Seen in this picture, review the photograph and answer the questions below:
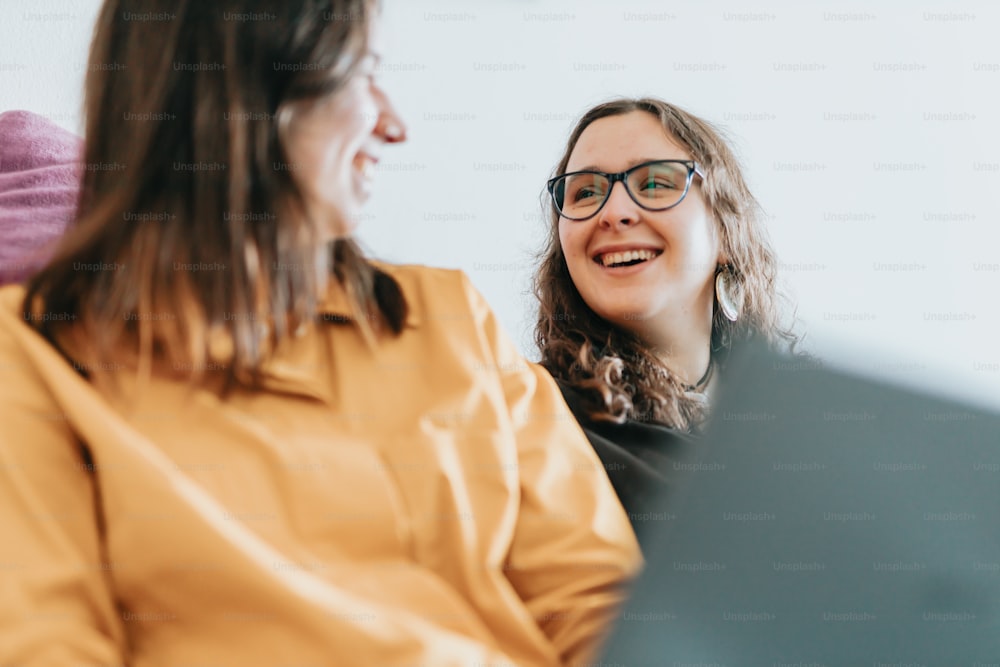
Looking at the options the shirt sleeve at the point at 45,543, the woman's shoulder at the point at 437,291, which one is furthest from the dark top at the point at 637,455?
the shirt sleeve at the point at 45,543

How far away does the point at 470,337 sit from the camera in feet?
3.17

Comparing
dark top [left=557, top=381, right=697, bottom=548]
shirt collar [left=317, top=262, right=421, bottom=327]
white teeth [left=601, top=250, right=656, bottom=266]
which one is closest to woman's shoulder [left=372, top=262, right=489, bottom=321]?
→ shirt collar [left=317, top=262, right=421, bottom=327]

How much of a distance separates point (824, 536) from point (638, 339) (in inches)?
31.0

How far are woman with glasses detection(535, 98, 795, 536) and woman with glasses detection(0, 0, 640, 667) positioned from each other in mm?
371

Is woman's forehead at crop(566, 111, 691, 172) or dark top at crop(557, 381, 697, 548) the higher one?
woman's forehead at crop(566, 111, 691, 172)

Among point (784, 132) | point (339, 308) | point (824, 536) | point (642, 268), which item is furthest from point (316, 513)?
point (784, 132)

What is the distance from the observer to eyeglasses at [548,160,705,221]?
4.59 ft

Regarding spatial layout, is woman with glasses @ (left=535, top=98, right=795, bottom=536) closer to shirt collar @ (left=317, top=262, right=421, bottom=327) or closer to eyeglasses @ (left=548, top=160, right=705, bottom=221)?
eyeglasses @ (left=548, top=160, right=705, bottom=221)

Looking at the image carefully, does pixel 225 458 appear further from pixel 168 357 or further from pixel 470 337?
pixel 470 337

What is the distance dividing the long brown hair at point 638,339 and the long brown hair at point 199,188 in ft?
1.81

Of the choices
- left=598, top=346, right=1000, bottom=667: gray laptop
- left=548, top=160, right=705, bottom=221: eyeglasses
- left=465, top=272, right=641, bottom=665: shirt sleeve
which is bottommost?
left=465, top=272, right=641, bottom=665: shirt sleeve

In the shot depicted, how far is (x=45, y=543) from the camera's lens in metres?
0.74

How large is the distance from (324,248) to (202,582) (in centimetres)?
34

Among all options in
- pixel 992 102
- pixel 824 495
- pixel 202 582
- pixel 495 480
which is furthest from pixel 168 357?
pixel 992 102
